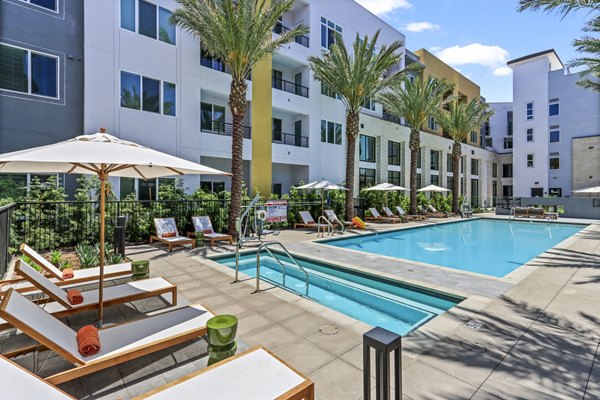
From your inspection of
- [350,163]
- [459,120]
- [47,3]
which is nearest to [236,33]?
[47,3]

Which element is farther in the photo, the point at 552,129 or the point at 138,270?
the point at 552,129

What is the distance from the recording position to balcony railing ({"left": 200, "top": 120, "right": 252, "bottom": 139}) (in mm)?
16672

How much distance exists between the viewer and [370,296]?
632cm

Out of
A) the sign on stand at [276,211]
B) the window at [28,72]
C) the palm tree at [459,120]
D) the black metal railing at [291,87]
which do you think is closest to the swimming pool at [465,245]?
the sign on stand at [276,211]

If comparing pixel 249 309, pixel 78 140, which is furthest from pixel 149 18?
pixel 249 309

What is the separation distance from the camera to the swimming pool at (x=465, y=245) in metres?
9.60

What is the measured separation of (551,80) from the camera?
32.6m

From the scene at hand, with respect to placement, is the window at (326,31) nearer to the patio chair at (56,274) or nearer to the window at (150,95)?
the window at (150,95)

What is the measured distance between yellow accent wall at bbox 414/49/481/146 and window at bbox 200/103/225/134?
66.2 feet

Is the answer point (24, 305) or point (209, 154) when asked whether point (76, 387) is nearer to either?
point (24, 305)

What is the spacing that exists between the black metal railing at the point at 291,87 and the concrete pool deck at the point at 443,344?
1704 cm

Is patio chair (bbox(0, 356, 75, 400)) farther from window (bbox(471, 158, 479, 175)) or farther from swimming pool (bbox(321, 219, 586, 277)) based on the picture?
window (bbox(471, 158, 479, 175))

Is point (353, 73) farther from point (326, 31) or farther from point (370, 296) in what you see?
point (370, 296)

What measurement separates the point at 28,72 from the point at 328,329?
1433 cm
